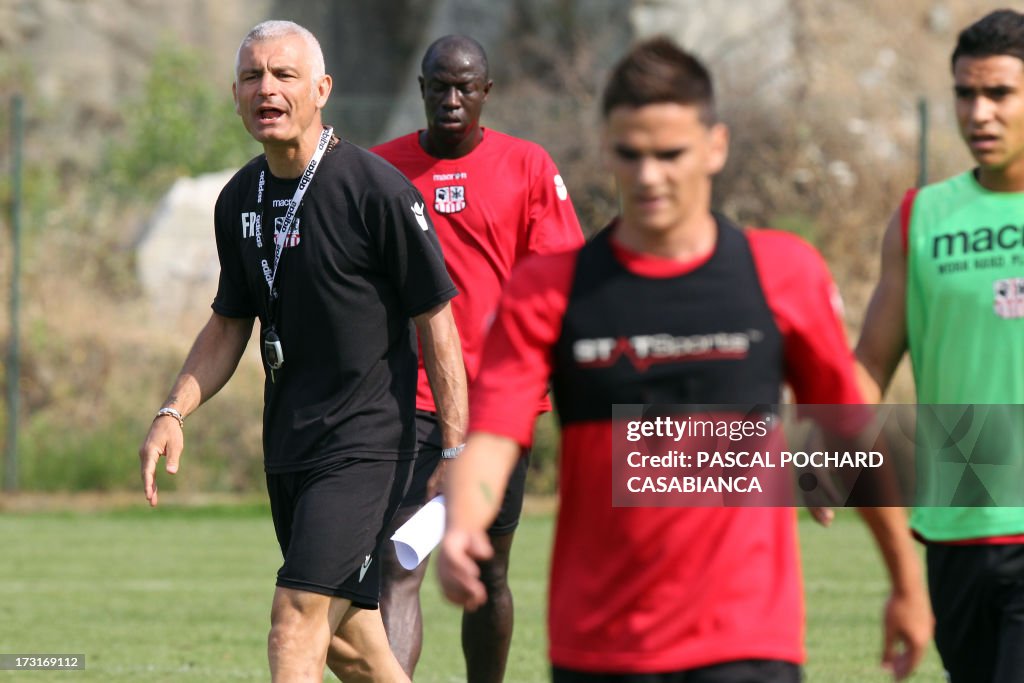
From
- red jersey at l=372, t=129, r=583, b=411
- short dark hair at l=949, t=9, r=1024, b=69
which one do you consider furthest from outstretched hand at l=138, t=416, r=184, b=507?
short dark hair at l=949, t=9, r=1024, b=69

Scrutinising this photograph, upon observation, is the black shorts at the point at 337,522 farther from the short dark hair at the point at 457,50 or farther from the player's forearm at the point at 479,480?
the short dark hair at the point at 457,50

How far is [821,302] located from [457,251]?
364cm

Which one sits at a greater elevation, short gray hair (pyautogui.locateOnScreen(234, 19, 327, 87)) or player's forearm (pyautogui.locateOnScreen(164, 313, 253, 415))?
short gray hair (pyautogui.locateOnScreen(234, 19, 327, 87))

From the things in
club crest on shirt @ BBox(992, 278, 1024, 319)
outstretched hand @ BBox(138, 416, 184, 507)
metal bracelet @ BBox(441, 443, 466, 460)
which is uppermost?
club crest on shirt @ BBox(992, 278, 1024, 319)

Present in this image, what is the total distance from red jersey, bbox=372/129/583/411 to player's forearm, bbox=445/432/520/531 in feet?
11.1

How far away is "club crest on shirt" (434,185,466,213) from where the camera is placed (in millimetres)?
7445

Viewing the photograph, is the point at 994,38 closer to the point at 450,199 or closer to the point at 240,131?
the point at 450,199

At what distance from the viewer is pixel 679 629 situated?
3.79 meters

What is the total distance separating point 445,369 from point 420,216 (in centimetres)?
52

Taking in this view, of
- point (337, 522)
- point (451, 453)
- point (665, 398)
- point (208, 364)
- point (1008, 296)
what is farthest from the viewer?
point (208, 364)

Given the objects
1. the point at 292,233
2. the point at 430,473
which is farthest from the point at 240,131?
the point at 292,233

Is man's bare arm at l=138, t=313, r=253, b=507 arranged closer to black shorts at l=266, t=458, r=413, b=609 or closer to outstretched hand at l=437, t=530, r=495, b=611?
black shorts at l=266, t=458, r=413, b=609

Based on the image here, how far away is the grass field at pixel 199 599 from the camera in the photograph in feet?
28.6

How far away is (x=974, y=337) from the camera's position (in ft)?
15.6
